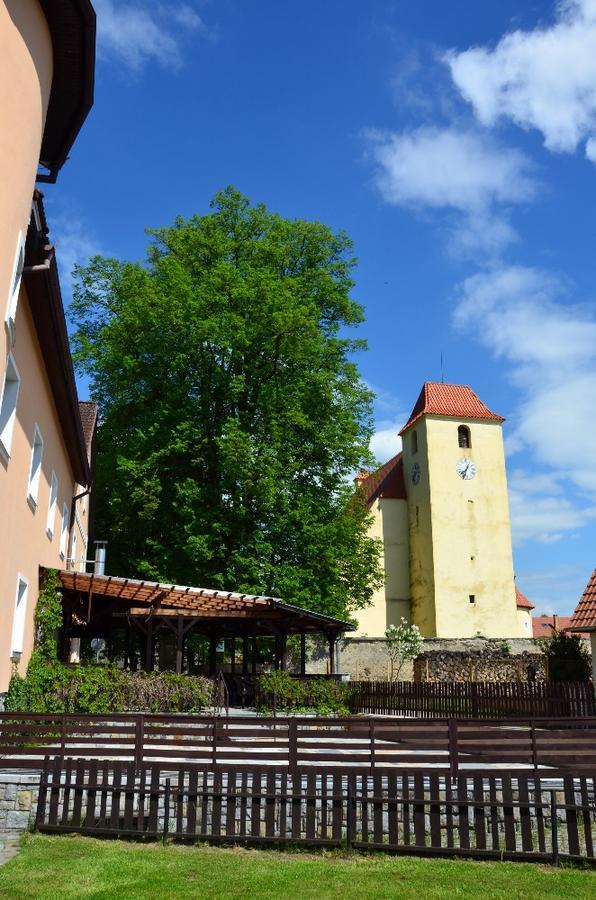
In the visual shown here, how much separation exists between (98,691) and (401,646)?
24303 mm

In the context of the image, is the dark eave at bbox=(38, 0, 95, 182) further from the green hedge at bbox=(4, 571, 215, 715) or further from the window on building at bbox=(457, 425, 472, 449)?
the window on building at bbox=(457, 425, 472, 449)

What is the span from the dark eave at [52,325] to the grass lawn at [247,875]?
6357 mm

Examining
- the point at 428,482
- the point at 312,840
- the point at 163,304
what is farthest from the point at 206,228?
the point at 312,840

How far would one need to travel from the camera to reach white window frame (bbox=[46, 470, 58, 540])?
15820mm

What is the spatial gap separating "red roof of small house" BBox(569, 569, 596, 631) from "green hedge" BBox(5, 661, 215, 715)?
826cm

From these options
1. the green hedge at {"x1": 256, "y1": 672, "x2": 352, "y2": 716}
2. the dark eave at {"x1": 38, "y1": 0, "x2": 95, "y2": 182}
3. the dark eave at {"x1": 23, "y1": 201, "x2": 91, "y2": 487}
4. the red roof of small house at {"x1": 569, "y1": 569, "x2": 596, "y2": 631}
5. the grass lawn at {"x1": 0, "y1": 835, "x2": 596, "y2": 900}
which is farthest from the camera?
the green hedge at {"x1": 256, "y1": 672, "x2": 352, "y2": 716}

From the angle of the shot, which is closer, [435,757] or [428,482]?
[435,757]

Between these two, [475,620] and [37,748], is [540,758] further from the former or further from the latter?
[475,620]

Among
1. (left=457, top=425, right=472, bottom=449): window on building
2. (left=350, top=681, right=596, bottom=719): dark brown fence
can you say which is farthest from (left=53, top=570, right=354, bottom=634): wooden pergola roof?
(left=457, top=425, right=472, bottom=449): window on building

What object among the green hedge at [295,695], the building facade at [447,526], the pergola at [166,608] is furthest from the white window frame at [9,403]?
the building facade at [447,526]

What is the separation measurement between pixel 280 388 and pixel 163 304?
15.1 feet

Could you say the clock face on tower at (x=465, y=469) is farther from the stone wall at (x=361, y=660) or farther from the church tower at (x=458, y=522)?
the stone wall at (x=361, y=660)

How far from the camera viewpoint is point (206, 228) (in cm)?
2753

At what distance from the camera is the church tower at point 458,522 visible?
41.0 metres
